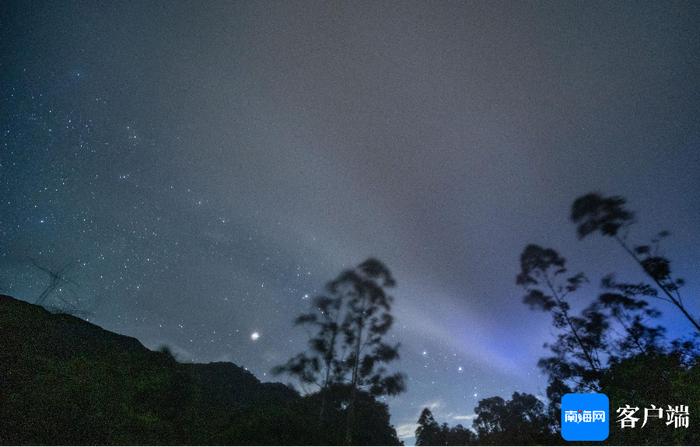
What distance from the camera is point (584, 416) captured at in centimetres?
1016

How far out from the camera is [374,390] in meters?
25.8

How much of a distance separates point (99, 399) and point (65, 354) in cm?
2369

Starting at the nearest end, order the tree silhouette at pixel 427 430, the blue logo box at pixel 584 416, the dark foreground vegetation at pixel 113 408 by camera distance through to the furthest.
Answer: the blue logo box at pixel 584 416 < the dark foreground vegetation at pixel 113 408 < the tree silhouette at pixel 427 430

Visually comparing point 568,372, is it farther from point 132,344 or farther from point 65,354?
point 132,344

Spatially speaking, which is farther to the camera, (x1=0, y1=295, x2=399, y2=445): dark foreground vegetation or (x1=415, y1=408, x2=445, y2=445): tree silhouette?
(x1=415, y1=408, x2=445, y2=445): tree silhouette

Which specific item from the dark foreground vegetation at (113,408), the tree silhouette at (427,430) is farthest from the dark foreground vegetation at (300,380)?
the tree silhouette at (427,430)

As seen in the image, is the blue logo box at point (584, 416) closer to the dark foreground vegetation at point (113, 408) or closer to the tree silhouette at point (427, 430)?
the dark foreground vegetation at point (113, 408)

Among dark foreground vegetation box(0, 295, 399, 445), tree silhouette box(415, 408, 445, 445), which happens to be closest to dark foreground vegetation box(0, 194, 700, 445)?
dark foreground vegetation box(0, 295, 399, 445)

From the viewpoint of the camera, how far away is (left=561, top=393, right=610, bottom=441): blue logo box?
1007cm

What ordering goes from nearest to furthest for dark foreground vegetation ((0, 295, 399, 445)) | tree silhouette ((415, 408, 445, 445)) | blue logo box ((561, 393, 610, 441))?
blue logo box ((561, 393, 610, 441)) < dark foreground vegetation ((0, 295, 399, 445)) < tree silhouette ((415, 408, 445, 445))

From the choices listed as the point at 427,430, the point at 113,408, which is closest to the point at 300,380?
the point at 113,408

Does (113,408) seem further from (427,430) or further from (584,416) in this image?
(427,430)

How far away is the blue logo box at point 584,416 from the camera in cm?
1007

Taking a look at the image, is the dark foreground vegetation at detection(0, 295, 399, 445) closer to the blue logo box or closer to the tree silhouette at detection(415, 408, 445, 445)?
the blue logo box
